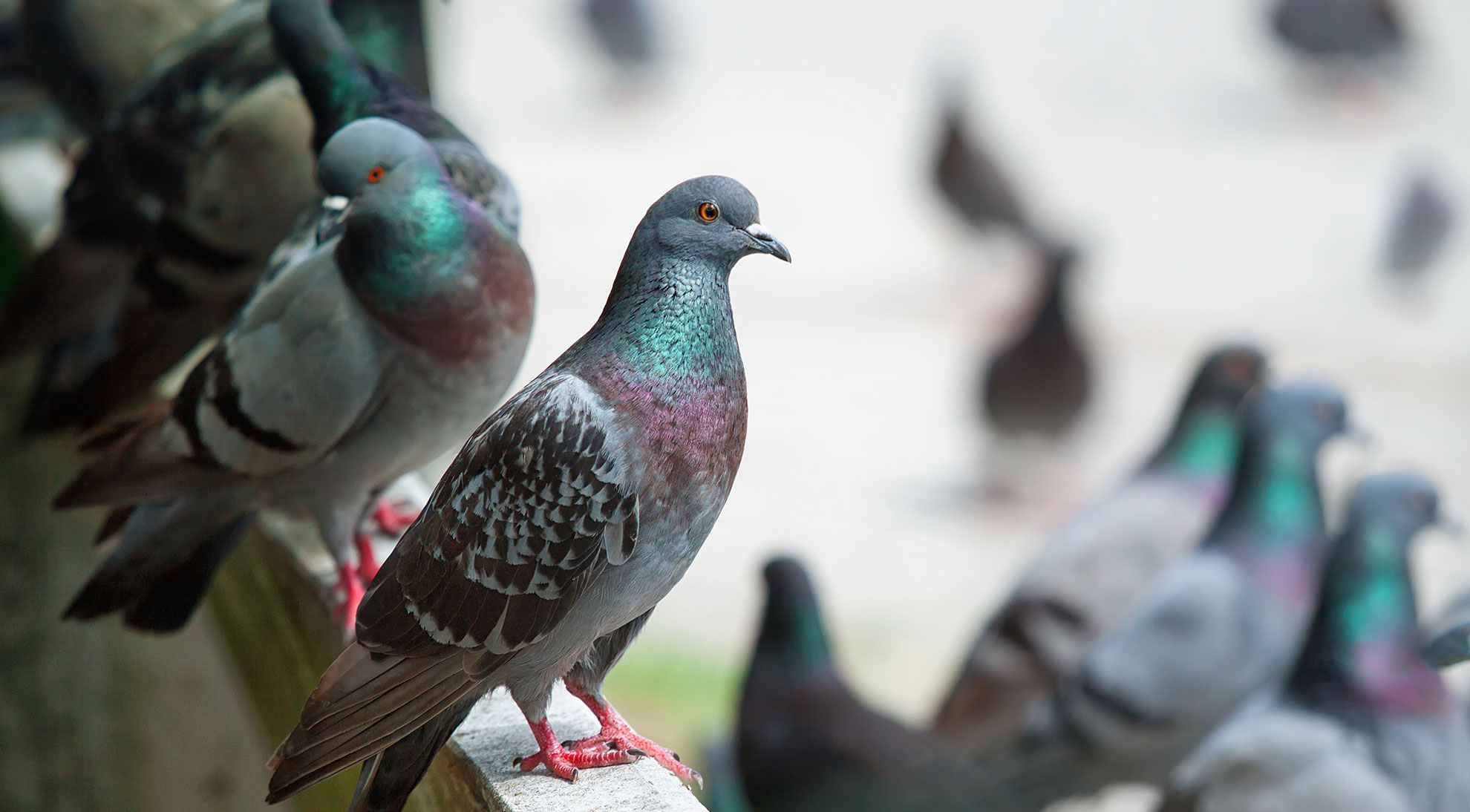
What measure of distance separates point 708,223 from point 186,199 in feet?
7.51

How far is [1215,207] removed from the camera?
14070 millimetres

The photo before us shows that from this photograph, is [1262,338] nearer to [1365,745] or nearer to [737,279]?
[737,279]

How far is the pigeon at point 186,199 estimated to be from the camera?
3295mm

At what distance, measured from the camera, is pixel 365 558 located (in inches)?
131

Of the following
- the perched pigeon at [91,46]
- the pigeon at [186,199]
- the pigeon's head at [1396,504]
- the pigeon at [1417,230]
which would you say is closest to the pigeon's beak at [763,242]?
the pigeon at [186,199]

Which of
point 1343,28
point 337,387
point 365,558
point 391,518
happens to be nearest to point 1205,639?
point 391,518

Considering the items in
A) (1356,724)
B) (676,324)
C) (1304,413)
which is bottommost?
(1356,724)

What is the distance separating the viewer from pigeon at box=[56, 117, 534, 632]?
8.93ft

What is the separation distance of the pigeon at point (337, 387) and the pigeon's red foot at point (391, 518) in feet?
1.20

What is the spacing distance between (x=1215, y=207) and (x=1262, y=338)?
306 cm

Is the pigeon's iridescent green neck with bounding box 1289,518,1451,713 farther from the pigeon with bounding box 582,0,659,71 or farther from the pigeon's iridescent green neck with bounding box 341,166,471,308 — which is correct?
the pigeon with bounding box 582,0,659,71

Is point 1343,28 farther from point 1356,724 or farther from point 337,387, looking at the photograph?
point 337,387

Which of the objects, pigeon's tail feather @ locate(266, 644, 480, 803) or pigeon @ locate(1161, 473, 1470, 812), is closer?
pigeon's tail feather @ locate(266, 644, 480, 803)

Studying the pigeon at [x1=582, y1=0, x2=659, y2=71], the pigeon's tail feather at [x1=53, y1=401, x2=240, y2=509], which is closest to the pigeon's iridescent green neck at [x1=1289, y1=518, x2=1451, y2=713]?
the pigeon's tail feather at [x1=53, y1=401, x2=240, y2=509]
